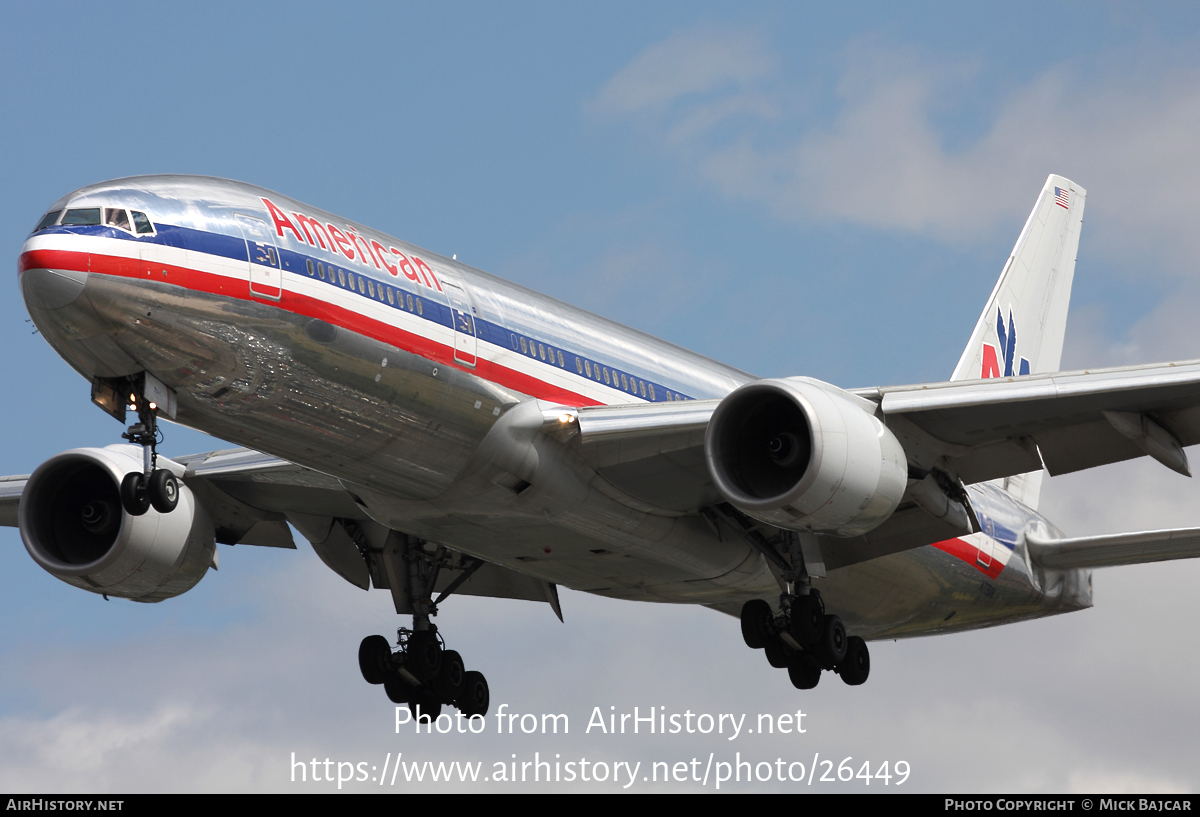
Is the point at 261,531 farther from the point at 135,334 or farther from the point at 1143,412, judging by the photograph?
the point at 1143,412

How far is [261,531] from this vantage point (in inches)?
1132

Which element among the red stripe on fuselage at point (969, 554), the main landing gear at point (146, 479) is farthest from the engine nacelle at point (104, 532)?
the red stripe on fuselage at point (969, 554)

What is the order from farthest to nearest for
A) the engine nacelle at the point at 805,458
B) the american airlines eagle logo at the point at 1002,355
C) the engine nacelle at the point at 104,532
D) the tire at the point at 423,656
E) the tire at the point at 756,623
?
the american airlines eagle logo at the point at 1002,355
the tire at the point at 423,656
the engine nacelle at the point at 104,532
the tire at the point at 756,623
the engine nacelle at the point at 805,458

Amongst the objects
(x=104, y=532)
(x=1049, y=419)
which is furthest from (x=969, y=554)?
(x=104, y=532)

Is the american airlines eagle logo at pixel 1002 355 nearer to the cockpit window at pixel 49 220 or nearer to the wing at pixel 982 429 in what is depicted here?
the wing at pixel 982 429

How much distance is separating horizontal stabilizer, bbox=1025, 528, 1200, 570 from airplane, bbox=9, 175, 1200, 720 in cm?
6

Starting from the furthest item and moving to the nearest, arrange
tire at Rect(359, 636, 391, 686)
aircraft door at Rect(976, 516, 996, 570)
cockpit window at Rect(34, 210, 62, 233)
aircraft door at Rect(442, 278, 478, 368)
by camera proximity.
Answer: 1. aircraft door at Rect(976, 516, 996, 570)
2. tire at Rect(359, 636, 391, 686)
3. aircraft door at Rect(442, 278, 478, 368)
4. cockpit window at Rect(34, 210, 62, 233)

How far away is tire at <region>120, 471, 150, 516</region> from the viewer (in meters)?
20.2

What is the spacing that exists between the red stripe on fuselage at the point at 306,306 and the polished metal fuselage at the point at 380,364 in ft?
0.08

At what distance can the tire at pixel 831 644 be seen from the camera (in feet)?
85.2

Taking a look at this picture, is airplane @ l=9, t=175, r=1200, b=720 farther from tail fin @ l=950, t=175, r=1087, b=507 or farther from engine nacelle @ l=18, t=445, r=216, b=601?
tail fin @ l=950, t=175, r=1087, b=507

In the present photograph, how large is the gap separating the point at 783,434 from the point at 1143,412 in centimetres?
507

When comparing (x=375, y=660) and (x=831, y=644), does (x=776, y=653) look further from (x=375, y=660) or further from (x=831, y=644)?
(x=375, y=660)

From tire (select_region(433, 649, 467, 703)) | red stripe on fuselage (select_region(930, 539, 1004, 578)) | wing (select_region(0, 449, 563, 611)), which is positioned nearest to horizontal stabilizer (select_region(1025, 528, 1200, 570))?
red stripe on fuselage (select_region(930, 539, 1004, 578))
